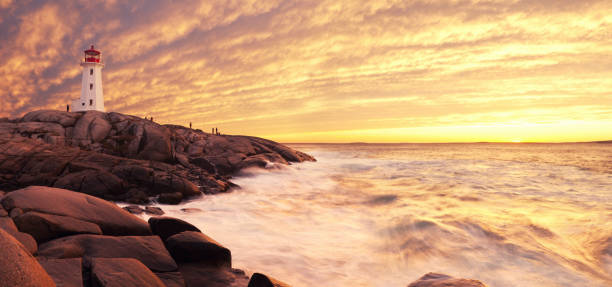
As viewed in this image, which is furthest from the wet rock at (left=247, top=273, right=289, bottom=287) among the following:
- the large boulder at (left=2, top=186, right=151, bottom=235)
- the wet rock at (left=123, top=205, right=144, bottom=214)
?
the wet rock at (left=123, top=205, right=144, bottom=214)

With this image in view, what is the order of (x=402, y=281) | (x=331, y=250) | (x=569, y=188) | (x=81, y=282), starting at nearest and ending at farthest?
(x=81, y=282) < (x=402, y=281) < (x=331, y=250) < (x=569, y=188)

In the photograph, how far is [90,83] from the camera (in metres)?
32.7

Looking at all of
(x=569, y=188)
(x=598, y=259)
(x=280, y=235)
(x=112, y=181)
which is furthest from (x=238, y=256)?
(x=569, y=188)

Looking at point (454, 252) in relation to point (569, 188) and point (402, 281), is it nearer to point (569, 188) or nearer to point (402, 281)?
point (402, 281)

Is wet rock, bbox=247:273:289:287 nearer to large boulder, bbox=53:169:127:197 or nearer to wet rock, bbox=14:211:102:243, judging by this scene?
wet rock, bbox=14:211:102:243

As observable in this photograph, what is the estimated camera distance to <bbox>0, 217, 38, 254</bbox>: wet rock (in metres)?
3.98

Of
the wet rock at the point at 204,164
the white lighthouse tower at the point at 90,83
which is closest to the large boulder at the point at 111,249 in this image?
the wet rock at the point at 204,164

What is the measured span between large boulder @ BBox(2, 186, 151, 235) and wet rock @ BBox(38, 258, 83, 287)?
172 cm

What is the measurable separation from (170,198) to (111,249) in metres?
7.43

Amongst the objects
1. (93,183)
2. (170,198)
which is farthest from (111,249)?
(93,183)

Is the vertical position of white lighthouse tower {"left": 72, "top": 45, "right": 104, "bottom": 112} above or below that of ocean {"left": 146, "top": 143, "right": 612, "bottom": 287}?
above

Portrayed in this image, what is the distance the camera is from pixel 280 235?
8844mm

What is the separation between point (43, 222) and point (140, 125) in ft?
53.0

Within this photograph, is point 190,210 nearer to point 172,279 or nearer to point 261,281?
point 172,279
